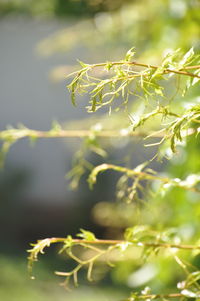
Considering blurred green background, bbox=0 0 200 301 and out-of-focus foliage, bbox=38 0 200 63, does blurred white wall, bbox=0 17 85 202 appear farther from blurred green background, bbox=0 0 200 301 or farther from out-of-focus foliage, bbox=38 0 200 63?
out-of-focus foliage, bbox=38 0 200 63

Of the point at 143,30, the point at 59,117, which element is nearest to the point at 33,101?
A: the point at 59,117

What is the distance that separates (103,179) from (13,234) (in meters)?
0.91

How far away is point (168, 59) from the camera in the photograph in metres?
0.62

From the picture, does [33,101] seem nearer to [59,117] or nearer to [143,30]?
[59,117]

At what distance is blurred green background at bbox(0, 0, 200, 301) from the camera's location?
147 centimetres

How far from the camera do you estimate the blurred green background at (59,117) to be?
4.83 ft

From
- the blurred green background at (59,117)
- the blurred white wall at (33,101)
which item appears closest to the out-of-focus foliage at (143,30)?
the blurred green background at (59,117)

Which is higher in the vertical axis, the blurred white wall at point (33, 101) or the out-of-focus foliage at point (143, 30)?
the blurred white wall at point (33, 101)

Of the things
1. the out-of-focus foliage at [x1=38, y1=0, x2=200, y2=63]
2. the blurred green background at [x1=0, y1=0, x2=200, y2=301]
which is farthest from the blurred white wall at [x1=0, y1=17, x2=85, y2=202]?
the out-of-focus foliage at [x1=38, y1=0, x2=200, y2=63]

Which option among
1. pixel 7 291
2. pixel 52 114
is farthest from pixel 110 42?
pixel 52 114

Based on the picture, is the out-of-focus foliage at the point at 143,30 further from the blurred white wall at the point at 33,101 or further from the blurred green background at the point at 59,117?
the blurred white wall at the point at 33,101

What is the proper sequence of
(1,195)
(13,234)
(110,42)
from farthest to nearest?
(13,234) < (1,195) < (110,42)

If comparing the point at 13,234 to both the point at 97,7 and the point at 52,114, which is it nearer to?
the point at 52,114

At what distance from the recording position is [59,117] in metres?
6.29
